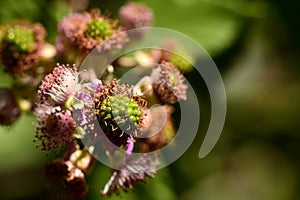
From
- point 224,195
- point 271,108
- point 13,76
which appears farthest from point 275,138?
point 13,76

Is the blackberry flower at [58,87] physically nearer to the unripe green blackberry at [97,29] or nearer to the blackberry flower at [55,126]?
the blackberry flower at [55,126]

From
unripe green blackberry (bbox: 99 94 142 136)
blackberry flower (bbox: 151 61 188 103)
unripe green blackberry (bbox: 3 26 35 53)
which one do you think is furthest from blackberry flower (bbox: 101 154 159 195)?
unripe green blackberry (bbox: 3 26 35 53)

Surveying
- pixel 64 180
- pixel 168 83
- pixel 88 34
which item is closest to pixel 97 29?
pixel 88 34

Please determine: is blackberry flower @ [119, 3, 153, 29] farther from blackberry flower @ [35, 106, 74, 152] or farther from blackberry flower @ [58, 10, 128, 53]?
blackberry flower @ [35, 106, 74, 152]

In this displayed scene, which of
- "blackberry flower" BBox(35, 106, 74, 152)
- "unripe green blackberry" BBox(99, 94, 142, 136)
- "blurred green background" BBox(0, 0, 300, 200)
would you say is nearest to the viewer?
"unripe green blackberry" BBox(99, 94, 142, 136)

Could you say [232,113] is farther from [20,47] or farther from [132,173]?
[20,47]

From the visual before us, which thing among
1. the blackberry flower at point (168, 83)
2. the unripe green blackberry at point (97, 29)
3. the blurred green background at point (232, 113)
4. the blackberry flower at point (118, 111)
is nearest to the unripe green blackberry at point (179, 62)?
the blackberry flower at point (168, 83)
